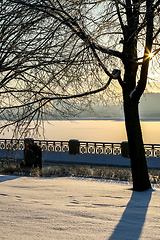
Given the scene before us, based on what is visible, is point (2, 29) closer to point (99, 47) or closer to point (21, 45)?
point (21, 45)

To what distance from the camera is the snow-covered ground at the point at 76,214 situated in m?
3.08

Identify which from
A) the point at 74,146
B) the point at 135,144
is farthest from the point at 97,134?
the point at 135,144

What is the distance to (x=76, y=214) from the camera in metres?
3.78

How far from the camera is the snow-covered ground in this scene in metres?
3.08

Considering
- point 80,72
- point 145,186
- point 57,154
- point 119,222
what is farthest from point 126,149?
point 119,222

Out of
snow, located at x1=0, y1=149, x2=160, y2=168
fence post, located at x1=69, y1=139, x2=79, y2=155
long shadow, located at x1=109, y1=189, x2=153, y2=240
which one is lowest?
long shadow, located at x1=109, y1=189, x2=153, y2=240

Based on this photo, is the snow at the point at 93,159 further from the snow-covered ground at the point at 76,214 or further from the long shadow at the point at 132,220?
the long shadow at the point at 132,220

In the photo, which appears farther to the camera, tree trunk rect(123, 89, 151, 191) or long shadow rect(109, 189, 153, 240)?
tree trunk rect(123, 89, 151, 191)

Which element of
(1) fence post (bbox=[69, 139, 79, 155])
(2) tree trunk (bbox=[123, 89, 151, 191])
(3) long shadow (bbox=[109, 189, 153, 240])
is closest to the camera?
(3) long shadow (bbox=[109, 189, 153, 240])

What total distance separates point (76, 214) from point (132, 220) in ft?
2.87

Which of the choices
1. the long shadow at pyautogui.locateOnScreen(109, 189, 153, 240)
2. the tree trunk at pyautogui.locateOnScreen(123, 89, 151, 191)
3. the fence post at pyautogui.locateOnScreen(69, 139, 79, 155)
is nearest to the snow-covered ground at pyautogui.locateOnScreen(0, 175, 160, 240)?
the long shadow at pyautogui.locateOnScreen(109, 189, 153, 240)

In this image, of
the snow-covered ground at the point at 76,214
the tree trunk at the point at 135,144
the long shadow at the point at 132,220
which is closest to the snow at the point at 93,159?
the tree trunk at the point at 135,144

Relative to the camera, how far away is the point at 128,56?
6.58m

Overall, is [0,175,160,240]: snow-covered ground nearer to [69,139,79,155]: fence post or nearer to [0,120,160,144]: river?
[0,120,160,144]: river
